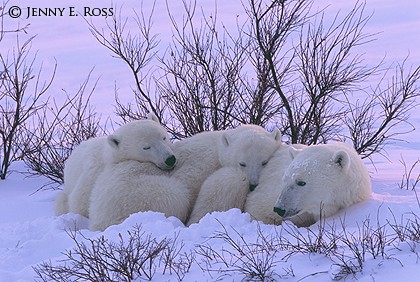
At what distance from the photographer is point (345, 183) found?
5.65 meters

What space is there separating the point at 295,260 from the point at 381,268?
0.51 metres

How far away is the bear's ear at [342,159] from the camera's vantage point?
554 cm

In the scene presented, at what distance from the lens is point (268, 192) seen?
5922mm

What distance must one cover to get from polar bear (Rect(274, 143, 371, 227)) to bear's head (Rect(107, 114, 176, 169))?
1.20m

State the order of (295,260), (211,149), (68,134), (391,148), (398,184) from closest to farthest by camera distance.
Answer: (295,260) → (211,149) → (398,184) → (68,134) → (391,148)

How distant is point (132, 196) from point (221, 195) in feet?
2.48

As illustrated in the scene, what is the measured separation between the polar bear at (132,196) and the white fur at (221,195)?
0.53 ft

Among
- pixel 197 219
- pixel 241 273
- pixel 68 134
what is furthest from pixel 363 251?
pixel 68 134

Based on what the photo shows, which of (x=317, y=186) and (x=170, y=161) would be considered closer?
(x=317, y=186)

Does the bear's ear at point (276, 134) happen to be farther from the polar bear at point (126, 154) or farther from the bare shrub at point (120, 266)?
the bare shrub at point (120, 266)

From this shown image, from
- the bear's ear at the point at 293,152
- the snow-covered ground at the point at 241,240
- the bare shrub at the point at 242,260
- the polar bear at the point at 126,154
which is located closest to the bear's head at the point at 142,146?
the polar bear at the point at 126,154

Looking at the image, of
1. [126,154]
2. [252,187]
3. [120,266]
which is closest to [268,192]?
[252,187]

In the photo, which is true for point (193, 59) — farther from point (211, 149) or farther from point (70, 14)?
point (211, 149)

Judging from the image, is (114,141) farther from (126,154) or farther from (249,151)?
(249,151)
